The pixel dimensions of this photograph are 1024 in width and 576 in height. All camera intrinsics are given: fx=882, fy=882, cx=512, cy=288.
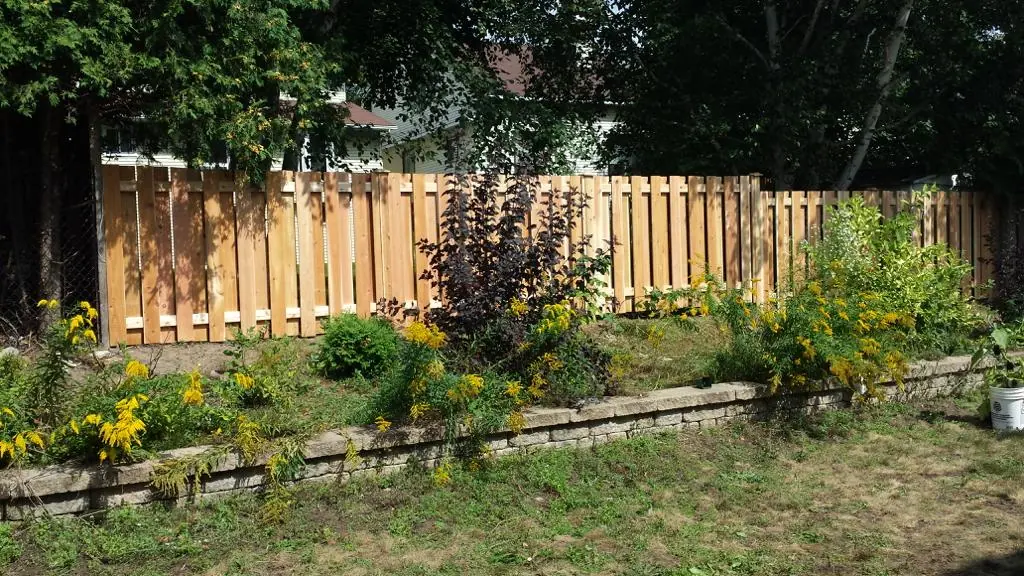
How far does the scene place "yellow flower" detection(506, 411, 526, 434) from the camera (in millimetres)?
5242

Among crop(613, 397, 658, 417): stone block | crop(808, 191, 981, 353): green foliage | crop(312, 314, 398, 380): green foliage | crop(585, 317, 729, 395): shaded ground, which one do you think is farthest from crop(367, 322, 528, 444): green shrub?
crop(808, 191, 981, 353): green foliage

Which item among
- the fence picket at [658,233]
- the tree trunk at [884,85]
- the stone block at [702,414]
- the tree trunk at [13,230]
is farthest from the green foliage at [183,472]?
the tree trunk at [884,85]

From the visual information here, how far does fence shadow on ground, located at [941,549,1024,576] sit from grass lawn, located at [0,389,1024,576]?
0.03ft

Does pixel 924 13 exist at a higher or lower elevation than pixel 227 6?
higher

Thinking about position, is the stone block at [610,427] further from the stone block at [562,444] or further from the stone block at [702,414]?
the stone block at [702,414]

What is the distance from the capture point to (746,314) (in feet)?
22.5

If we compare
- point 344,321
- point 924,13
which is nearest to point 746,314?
point 344,321

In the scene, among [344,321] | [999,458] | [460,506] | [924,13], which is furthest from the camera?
[924,13]

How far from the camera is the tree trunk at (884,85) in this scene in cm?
1259

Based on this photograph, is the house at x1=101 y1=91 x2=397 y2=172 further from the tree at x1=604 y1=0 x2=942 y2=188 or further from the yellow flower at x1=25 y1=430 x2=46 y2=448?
the tree at x1=604 y1=0 x2=942 y2=188

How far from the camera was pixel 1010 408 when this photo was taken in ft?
21.3

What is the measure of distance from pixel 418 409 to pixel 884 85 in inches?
410

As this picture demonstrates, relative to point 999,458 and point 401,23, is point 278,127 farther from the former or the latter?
point 999,458

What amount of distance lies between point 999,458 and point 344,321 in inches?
181
